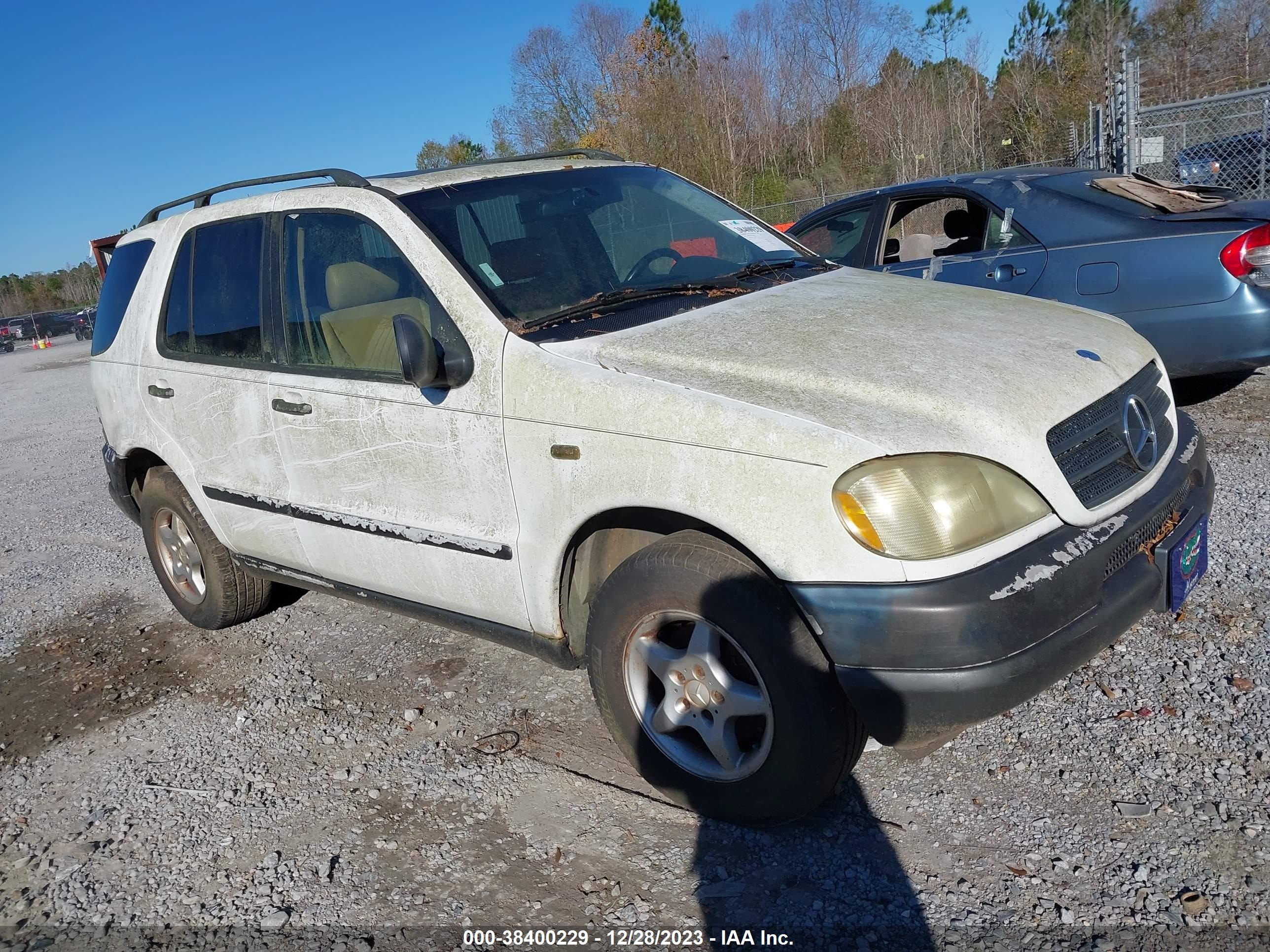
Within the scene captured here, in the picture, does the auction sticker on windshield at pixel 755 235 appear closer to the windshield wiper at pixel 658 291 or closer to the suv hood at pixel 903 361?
the windshield wiper at pixel 658 291

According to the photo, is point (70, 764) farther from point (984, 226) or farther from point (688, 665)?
point (984, 226)

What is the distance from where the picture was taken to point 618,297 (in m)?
3.19

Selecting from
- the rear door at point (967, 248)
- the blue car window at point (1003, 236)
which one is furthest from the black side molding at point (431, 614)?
the blue car window at point (1003, 236)

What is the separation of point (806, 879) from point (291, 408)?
239 cm

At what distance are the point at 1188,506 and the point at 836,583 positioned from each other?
1.25 m

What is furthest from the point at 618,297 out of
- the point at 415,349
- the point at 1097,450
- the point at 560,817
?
the point at 560,817

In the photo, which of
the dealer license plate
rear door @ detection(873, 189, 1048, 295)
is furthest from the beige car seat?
rear door @ detection(873, 189, 1048, 295)

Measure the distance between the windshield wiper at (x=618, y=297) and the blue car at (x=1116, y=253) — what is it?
266 centimetres

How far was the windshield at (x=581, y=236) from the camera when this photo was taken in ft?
10.4

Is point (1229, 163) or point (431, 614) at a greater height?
point (1229, 163)

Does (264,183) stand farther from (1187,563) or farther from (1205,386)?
(1205,386)

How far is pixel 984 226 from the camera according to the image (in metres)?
6.12

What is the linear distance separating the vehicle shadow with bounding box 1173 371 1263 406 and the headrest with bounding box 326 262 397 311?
539 cm

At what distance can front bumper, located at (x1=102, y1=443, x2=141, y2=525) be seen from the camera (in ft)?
15.8
